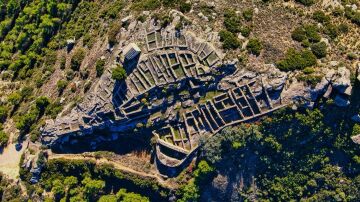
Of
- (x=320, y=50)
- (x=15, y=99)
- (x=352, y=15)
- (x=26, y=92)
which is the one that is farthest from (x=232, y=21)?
(x=15, y=99)

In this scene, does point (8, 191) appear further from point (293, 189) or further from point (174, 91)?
point (293, 189)

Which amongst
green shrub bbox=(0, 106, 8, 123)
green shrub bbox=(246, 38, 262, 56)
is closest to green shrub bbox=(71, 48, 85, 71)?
green shrub bbox=(0, 106, 8, 123)

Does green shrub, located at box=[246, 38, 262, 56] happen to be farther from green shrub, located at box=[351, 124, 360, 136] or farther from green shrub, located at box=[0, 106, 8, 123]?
green shrub, located at box=[0, 106, 8, 123]

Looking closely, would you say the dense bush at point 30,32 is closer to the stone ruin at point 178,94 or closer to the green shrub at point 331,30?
the stone ruin at point 178,94

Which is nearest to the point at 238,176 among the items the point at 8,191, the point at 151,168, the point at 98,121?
the point at 151,168

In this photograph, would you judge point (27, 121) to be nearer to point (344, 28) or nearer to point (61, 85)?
point (61, 85)

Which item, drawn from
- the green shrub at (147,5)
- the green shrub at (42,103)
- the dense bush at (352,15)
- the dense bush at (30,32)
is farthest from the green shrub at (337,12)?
the green shrub at (42,103)
